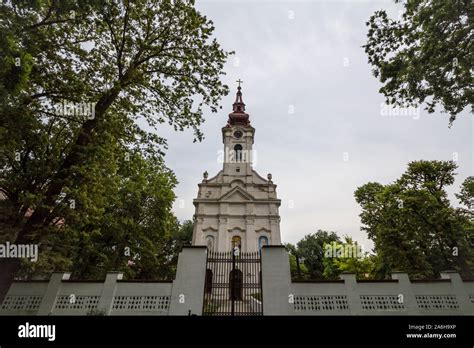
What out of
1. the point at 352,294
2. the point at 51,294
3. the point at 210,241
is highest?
the point at 210,241

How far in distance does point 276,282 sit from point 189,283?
3.33 metres

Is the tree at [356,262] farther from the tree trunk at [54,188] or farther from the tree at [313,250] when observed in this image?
the tree trunk at [54,188]

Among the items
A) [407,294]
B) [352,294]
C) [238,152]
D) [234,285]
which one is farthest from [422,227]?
[238,152]

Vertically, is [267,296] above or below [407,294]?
below

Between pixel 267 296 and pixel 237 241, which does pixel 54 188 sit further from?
pixel 237 241

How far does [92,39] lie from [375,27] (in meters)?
10.3

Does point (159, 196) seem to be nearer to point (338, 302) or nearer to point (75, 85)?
point (75, 85)

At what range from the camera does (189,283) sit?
9.59 meters

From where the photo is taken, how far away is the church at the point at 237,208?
1019 inches
